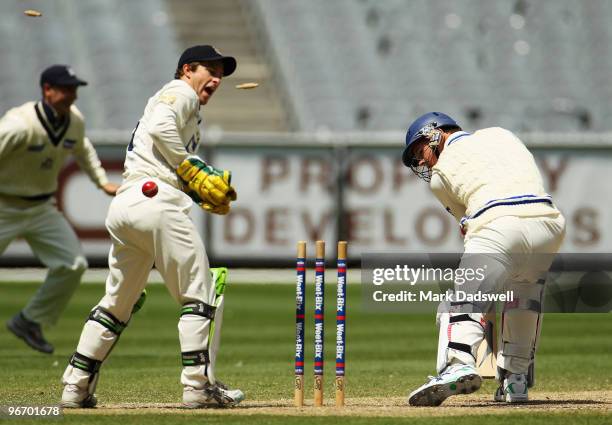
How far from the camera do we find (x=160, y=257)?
6.63 metres

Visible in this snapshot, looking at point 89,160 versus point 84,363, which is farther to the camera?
point 89,160

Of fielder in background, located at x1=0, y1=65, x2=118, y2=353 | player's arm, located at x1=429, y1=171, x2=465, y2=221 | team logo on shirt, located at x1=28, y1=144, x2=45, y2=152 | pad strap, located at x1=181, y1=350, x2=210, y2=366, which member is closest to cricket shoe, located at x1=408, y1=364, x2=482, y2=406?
player's arm, located at x1=429, y1=171, x2=465, y2=221

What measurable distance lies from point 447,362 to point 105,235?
526 inches

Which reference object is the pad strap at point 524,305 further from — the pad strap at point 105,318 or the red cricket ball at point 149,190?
the pad strap at point 105,318

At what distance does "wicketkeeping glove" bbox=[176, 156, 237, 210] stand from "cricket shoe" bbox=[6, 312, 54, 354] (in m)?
4.56

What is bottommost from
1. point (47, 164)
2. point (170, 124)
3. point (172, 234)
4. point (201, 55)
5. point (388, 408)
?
point (388, 408)

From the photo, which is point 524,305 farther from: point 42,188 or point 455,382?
point 42,188

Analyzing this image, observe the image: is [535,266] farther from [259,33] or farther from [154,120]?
[259,33]

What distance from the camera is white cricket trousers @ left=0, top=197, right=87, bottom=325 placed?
A: 10.8 m

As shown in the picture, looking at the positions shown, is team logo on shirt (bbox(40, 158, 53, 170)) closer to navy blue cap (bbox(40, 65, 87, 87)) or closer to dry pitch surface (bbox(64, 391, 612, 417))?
navy blue cap (bbox(40, 65, 87, 87))

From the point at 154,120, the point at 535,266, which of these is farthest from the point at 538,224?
the point at 154,120

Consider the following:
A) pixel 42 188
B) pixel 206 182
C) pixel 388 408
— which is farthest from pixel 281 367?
pixel 206 182

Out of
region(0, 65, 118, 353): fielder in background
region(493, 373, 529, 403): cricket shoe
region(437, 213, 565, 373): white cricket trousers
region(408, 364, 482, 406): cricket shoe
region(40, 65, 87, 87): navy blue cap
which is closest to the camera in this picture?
region(408, 364, 482, 406): cricket shoe

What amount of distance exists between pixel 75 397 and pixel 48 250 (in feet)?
14.0
